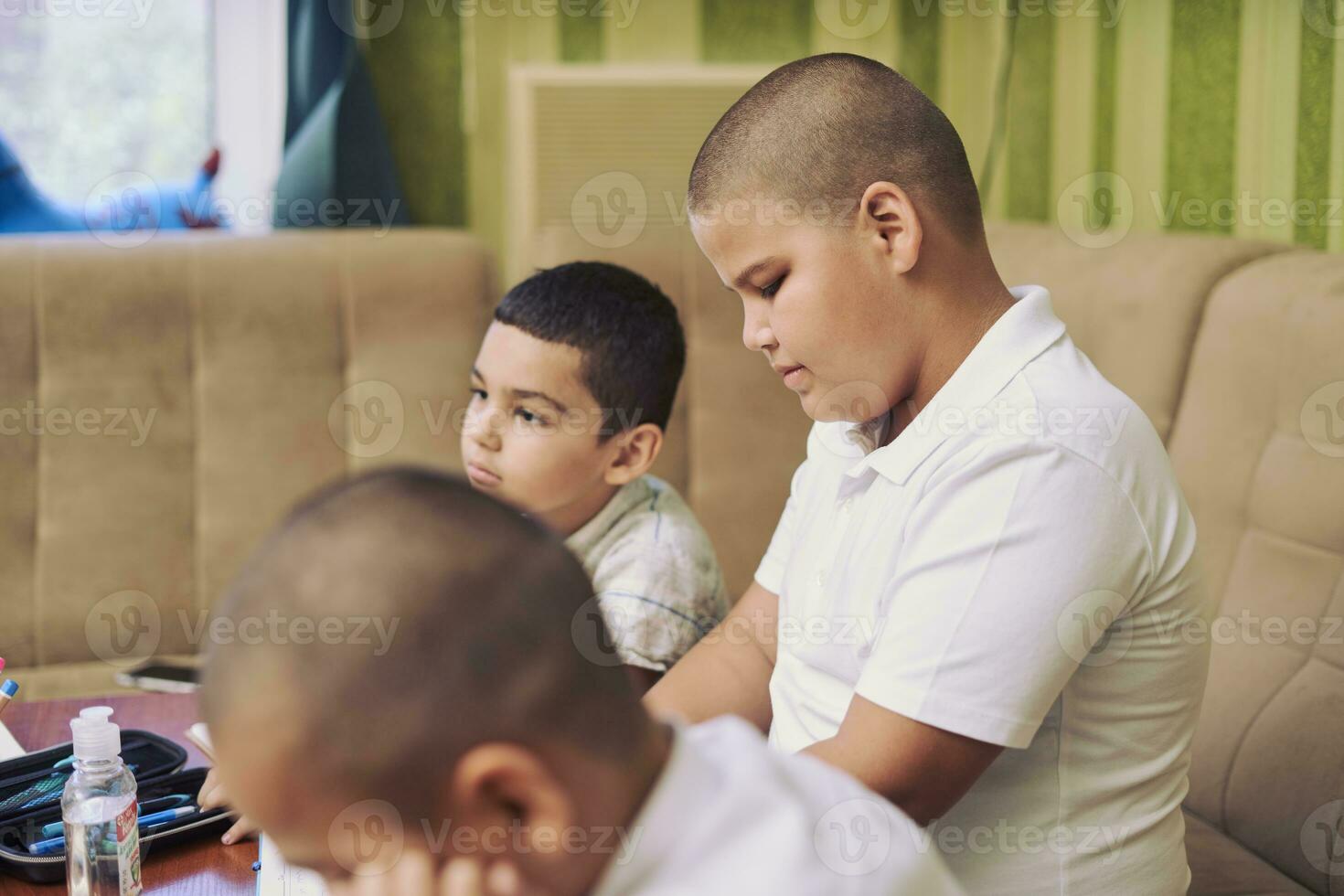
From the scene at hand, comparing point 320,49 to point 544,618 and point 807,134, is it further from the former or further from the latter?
point 544,618

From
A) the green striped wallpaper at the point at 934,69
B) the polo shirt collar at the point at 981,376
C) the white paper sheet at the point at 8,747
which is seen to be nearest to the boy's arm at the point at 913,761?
the polo shirt collar at the point at 981,376

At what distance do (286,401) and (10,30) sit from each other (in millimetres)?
990

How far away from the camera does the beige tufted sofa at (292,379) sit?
181 centimetres

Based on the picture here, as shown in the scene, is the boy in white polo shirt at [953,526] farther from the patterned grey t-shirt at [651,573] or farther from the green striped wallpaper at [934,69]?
the green striped wallpaper at [934,69]

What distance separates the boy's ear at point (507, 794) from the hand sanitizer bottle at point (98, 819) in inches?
18.4

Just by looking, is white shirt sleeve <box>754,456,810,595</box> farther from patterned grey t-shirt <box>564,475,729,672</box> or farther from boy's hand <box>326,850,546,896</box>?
boy's hand <box>326,850,546,896</box>

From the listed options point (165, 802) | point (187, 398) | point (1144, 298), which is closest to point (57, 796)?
point (165, 802)

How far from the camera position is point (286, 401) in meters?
2.25

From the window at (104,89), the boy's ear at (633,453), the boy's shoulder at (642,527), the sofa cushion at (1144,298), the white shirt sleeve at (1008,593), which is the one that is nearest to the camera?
the white shirt sleeve at (1008,593)

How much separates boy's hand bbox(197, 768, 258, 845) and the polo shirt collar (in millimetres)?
582

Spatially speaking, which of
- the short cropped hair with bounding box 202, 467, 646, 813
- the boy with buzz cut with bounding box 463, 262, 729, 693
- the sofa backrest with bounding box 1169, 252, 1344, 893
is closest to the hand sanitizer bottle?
the short cropped hair with bounding box 202, 467, 646, 813

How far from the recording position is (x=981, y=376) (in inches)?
41.6

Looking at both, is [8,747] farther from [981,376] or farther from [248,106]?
[248,106]

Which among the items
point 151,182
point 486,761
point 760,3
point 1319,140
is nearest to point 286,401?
point 151,182
